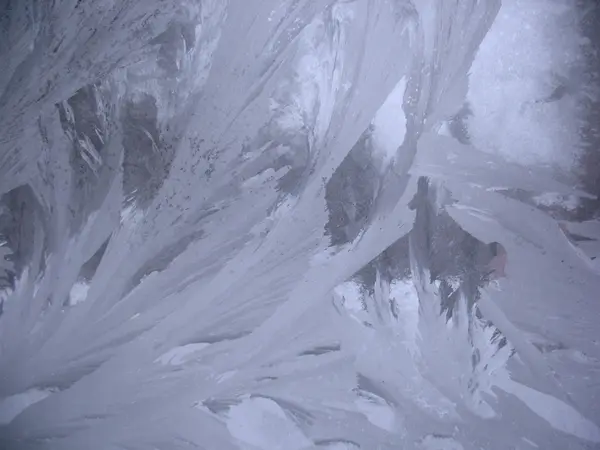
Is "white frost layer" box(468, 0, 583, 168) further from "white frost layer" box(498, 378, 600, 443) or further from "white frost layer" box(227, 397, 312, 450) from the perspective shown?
"white frost layer" box(227, 397, 312, 450)

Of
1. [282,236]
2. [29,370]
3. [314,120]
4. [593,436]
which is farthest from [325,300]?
[29,370]

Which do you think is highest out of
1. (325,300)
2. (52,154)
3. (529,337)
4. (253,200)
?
(52,154)

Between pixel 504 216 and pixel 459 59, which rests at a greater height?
pixel 459 59

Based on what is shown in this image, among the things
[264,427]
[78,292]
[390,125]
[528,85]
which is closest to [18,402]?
[78,292]

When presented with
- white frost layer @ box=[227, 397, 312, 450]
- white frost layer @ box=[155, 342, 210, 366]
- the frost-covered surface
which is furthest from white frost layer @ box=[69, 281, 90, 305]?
white frost layer @ box=[227, 397, 312, 450]

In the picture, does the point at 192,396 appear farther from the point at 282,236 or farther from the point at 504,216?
the point at 504,216

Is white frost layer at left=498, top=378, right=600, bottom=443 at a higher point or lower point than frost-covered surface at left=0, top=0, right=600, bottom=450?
lower

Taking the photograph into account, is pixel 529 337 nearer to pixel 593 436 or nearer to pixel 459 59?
pixel 593 436

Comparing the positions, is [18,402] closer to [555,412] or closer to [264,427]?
[264,427]

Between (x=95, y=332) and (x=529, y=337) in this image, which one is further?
(x=95, y=332)
